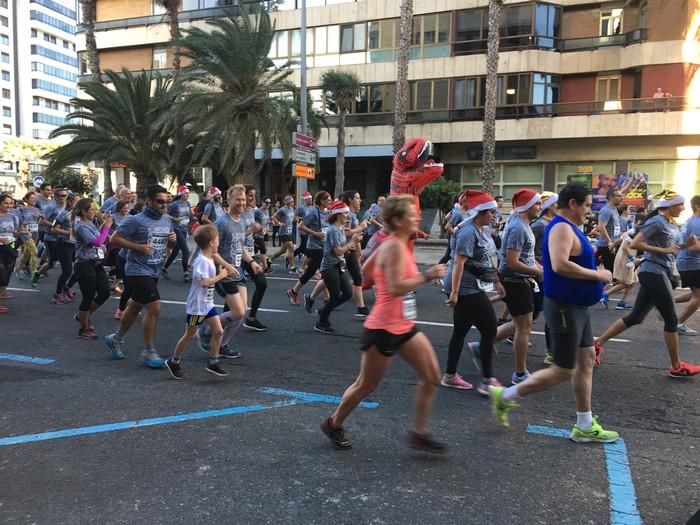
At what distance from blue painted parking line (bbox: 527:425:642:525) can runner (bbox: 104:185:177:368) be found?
3.56 m

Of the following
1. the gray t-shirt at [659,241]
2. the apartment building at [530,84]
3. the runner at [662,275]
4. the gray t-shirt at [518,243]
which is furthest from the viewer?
the apartment building at [530,84]

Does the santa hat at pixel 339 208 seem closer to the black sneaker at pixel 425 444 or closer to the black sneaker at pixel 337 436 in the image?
the black sneaker at pixel 337 436

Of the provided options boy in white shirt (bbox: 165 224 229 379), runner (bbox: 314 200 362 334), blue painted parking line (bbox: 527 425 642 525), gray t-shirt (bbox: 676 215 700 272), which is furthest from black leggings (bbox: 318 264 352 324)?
gray t-shirt (bbox: 676 215 700 272)

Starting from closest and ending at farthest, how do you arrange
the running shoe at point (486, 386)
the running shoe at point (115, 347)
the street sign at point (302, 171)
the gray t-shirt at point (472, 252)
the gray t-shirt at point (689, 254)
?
1. the running shoe at point (486, 386)
2. the gray t-shirt at point (472, 252)
3. the running shoe at point (115, 347)
4. the gray t-shirt at point (689, 254)
5. the street sign at point (302, 171)

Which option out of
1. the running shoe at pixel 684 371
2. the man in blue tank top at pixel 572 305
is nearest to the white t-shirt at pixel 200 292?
the man in blue tank top at pixel 572 305

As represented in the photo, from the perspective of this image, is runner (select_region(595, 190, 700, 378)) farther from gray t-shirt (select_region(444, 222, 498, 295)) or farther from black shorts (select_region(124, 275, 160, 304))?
black shorts (select_region(124, 275, 160, 304))

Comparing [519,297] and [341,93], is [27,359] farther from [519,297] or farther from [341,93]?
[341,93]

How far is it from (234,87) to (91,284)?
15.9 metres

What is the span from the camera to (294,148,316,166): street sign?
16828mm

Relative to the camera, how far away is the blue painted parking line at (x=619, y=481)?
2.95 m

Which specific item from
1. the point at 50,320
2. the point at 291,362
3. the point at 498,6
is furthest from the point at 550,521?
the point at 498,6

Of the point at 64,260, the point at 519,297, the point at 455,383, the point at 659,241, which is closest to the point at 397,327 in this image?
the point at 455,383

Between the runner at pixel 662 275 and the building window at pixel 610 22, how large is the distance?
24.3 metres

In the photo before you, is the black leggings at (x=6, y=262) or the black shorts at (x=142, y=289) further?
the black leggings at (x=6, y=262)
